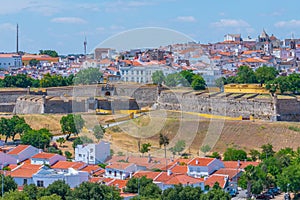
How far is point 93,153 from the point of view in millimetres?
24859

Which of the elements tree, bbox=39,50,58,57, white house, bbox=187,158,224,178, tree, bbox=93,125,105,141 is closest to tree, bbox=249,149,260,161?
white house, bbox=187,158,224,178

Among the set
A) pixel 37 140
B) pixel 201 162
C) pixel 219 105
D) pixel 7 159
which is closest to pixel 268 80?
pixel 219 105

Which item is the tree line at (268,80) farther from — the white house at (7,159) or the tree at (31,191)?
the tree at (31,191)

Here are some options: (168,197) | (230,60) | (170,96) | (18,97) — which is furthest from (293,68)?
(168,197)

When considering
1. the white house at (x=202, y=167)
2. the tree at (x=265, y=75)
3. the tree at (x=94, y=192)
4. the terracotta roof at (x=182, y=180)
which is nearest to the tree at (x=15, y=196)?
the tree at (x=94, y=192)

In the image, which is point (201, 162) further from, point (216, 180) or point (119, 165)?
point (119, 165)

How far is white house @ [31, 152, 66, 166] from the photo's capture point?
2330 centimetres

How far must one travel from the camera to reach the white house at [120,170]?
22000mm

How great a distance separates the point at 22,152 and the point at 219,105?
42.2ft

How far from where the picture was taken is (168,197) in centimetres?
1805

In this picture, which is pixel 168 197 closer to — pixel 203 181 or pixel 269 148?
pixel 203 181

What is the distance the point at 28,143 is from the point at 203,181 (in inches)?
358

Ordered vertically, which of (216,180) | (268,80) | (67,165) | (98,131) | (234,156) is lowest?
(216,180)

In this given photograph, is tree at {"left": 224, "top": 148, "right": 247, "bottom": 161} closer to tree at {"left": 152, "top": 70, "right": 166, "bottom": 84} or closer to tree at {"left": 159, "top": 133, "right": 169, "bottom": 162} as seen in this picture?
tree at {"left": 159, "top": 133, "right": 169, "bottom": 162}
